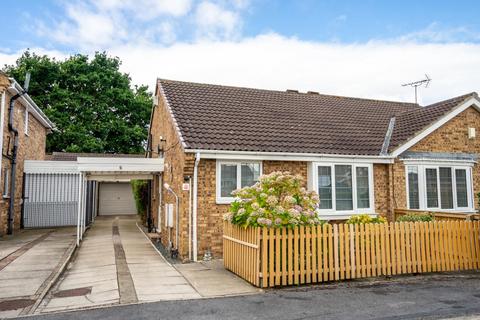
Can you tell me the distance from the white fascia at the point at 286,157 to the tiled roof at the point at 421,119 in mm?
1029

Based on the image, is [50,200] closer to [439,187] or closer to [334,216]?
[334,216]

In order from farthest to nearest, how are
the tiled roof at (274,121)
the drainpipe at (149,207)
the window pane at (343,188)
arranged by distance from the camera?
the drainpipe at (149,207) < the window pane at (343,188) < the tiled roof at (274,121)

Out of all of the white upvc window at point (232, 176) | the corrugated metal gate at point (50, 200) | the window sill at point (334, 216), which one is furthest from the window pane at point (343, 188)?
the corrugated metal gate at point (50, 200)

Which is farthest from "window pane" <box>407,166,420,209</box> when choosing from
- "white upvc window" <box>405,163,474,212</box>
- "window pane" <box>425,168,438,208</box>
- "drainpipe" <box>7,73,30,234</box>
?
"drainpipe" <box>7,73,30,234</box>

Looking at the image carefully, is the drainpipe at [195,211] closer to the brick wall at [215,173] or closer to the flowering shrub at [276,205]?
the brick wall at [215,173]

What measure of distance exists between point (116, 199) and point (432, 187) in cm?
2382

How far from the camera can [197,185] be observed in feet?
34.6

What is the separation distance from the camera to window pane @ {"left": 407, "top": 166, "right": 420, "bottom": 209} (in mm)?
12741

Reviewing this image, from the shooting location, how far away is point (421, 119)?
1395 centimetres

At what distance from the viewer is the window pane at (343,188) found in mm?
12091

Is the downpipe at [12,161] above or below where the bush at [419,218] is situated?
above

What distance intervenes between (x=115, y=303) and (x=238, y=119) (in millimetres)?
7818

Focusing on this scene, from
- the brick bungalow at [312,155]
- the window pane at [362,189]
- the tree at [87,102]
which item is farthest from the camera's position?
the tree at [87,102]

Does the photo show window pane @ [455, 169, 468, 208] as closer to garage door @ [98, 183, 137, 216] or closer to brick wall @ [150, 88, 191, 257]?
brick wall @ [150, 88, 191, 257]
